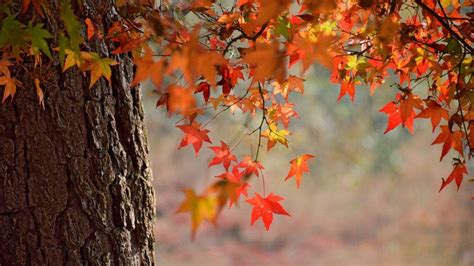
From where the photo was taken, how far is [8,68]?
1.01m

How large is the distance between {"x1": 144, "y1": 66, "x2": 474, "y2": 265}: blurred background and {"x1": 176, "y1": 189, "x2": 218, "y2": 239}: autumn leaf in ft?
14.2

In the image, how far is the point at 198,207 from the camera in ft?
2.07

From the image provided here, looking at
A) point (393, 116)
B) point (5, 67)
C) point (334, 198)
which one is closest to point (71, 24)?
point (5, 67)

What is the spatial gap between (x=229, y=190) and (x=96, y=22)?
52 centimetres

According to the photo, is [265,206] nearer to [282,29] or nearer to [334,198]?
[282,29]

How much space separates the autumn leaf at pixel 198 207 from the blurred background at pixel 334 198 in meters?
4.33

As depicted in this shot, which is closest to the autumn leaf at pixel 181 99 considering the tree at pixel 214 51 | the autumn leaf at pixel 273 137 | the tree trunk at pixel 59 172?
the tree at pixel 214 51

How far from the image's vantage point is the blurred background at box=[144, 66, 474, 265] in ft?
17.1

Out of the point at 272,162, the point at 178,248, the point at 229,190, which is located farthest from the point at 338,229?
the point at 229,190

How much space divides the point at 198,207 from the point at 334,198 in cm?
504

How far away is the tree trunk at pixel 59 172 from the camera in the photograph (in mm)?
1024

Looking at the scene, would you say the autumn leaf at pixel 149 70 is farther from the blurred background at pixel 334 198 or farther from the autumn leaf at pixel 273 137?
the blurred background at pixel 334 198

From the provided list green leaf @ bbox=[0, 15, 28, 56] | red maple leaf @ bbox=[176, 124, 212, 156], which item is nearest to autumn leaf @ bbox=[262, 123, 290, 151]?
red maple leaf @ bbox=[176, 124, 212, 156]

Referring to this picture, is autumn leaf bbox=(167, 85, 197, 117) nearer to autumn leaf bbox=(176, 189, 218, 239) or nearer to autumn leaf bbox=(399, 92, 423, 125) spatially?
autumn leaf bbox=(176, 189, 218, 239)
